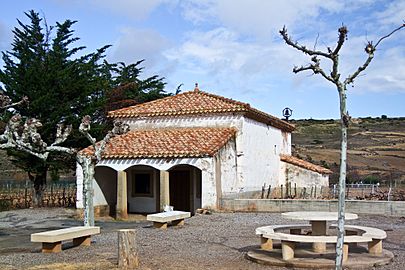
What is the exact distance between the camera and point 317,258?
949cm

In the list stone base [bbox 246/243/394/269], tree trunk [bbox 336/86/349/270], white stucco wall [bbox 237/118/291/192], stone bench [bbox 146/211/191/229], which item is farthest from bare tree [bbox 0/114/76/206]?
white stucco wall [bbox 237/118/291/192]

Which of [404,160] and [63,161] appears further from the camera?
[404,160]

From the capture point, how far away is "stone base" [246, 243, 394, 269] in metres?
8.91

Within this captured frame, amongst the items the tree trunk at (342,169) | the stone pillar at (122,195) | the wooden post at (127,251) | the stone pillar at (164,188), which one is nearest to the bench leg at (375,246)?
the tree trunk at (342,169)

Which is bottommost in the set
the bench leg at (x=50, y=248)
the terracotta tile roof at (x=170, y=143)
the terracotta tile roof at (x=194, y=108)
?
the bench leg at (x=50, y=248)

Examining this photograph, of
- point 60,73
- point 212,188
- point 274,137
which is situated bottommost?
point 212,188

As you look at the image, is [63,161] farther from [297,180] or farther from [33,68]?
[297,180]

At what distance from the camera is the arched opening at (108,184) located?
21.8m

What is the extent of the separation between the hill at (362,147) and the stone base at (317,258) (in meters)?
25.6

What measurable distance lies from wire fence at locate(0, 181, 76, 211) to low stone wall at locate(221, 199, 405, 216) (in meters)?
10.1

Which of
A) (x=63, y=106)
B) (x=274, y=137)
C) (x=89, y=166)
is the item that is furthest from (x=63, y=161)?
(x=89, y=166)

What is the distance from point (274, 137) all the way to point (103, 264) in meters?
17.5

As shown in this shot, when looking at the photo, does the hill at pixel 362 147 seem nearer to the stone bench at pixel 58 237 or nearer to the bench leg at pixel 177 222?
the bench leg at pixel 177 222

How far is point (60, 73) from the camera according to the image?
24.1m
